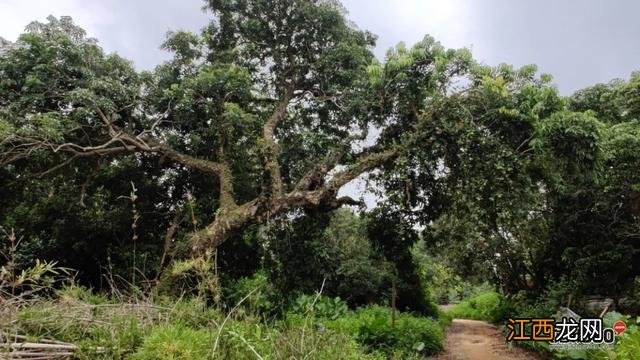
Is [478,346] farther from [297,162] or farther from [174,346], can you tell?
[174,346]

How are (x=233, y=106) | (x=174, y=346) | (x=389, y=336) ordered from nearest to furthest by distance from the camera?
(x=174, y=346) < (x=389, y=336) < (x=233, y=106)

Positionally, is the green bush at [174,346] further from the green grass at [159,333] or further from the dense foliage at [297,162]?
the dense foliage at [297,162]

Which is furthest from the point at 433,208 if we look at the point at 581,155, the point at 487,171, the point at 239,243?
the point at 239,243

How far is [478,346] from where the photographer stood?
11.0 metres

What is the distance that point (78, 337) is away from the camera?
3.96m

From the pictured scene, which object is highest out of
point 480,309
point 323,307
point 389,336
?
point 323,307

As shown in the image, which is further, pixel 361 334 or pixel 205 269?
pixel 361 334

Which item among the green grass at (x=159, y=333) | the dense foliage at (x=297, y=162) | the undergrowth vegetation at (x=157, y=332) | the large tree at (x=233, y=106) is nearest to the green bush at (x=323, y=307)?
the dense foliage at (x=297, y=162)

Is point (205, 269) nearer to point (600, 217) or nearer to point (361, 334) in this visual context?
point (361, 334)

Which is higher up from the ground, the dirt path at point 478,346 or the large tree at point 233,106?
the large tree at point 233,106

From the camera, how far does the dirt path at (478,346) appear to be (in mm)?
9398

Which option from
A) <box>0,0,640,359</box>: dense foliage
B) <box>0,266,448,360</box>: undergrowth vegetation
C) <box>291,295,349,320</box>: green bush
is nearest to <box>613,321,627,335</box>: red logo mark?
<box>0,0,640,359</box>: dense foliage

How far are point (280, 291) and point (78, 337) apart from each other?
6.87 m

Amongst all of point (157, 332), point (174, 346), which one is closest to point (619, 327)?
point (174, 346)
